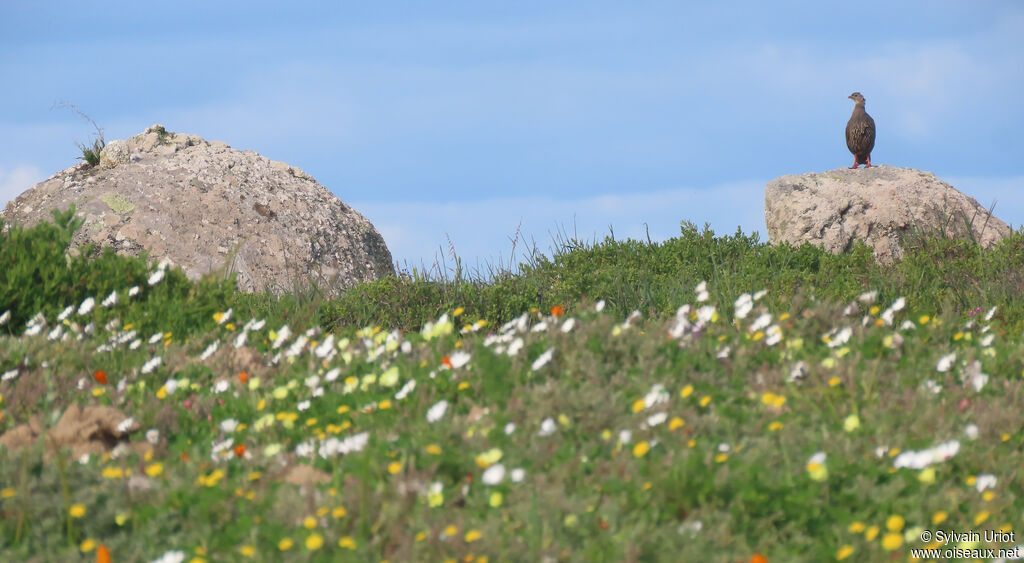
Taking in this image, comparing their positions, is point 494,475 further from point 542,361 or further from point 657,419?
point 542,361

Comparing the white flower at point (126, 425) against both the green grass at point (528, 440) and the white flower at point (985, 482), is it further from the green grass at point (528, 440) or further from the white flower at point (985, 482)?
the white flower at point (985, 482)

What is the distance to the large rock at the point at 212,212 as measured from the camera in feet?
34.2

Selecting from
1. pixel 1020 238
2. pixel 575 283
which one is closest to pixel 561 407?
pixel 575 283

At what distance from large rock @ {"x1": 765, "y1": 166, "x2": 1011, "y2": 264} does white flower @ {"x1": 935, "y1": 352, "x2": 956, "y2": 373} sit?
24.1 feet

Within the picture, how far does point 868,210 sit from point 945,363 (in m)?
8.41

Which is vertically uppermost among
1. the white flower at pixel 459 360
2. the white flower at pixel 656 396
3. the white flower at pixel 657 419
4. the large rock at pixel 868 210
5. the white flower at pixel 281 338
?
the large rock at pixel 868 210

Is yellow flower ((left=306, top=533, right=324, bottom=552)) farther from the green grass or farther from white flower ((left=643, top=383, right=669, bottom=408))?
white flower ((left=643, top=383, right=669, bottom=408))

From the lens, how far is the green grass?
3.27 m

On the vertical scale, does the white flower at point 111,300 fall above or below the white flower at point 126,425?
above

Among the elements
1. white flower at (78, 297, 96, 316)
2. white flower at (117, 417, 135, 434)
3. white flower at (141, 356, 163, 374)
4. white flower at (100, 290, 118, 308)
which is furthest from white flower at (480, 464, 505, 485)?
white flower at (100, 290, 118, 308)

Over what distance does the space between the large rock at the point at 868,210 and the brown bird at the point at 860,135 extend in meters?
0.54

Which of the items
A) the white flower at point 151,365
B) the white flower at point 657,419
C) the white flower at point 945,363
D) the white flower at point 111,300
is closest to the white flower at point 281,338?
the white flower at point 151,365

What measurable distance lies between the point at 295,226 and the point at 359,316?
108 inches

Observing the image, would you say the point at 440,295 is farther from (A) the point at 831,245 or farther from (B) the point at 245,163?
(A) the point at 831,245
